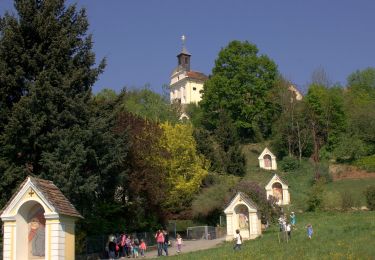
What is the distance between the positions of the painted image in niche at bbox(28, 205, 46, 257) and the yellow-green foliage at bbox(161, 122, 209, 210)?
97.6 feet

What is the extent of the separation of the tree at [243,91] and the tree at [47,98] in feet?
154

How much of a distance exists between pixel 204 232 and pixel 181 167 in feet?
24.2

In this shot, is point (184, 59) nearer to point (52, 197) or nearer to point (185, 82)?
point (185, 82)

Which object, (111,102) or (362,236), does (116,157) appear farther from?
(362,236)

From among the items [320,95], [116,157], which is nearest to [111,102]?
[116,157]

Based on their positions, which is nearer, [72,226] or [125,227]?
[72,226]

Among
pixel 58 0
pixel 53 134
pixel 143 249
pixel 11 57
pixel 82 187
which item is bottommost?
pixel 143 249

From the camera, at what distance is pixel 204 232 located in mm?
46594

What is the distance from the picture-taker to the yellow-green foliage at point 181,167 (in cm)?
4988

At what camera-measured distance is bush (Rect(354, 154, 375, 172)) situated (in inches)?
2594

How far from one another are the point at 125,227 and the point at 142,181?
3566 mm

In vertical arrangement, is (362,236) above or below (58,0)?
below

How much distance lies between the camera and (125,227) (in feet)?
131

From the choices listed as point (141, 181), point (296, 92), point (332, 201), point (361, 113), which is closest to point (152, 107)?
point (296, 92)
